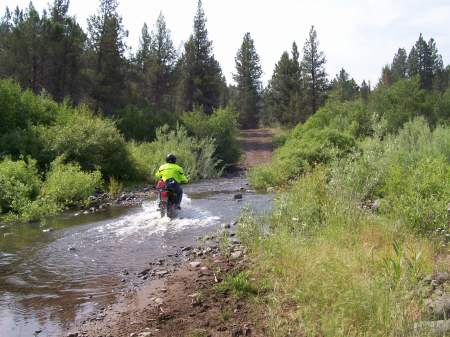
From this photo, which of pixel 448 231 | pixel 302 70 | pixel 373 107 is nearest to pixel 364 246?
pixel 448 231

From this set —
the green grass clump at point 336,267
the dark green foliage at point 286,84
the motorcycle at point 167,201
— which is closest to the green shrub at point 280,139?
the dark green foliage at point 286,84

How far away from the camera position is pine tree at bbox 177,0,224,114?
5684 cm

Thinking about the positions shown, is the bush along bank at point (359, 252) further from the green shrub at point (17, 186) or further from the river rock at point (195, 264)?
the green shrub at point (17, 186)

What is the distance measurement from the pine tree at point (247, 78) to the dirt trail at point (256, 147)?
7.28 m

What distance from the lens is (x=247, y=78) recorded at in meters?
70.9

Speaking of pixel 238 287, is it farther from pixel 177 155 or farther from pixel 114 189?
pixel 177 155

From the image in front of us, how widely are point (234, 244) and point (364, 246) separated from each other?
318cm

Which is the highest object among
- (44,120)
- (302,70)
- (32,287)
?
(302,70)

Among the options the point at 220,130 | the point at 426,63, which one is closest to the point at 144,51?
the point at 220,130

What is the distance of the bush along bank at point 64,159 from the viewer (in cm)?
1588

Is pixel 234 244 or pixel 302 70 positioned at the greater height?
pixel 302 70

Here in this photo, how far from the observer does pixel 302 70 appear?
6306cm

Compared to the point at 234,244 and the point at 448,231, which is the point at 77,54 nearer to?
the point at 234,244

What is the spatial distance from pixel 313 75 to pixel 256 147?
16.5 metres
